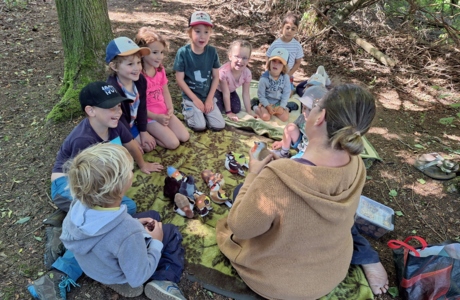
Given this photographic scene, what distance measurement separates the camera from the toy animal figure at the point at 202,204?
9.62ft

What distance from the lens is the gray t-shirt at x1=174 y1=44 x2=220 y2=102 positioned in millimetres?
3963

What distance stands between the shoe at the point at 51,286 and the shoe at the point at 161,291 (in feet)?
1.83

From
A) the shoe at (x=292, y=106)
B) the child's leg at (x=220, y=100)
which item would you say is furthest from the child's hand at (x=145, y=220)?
the shoe at (x=292, y=106)

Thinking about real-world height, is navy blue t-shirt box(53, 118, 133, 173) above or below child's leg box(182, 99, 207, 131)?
above

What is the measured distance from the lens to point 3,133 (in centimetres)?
360

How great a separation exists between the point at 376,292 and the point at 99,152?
2296 mm

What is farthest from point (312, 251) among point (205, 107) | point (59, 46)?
point (59, 46)

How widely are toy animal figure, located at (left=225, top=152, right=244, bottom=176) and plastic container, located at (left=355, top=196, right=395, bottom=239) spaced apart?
131 centimetres

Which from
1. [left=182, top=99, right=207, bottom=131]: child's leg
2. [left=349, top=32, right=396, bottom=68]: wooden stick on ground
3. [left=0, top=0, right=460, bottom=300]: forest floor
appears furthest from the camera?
[left=349, top=32, right=396, bottom=68]: wooden stick on ground

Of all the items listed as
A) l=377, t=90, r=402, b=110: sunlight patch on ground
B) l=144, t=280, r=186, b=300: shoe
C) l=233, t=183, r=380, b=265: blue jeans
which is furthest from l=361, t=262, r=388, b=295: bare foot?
l=377, t=90, r=402, b=110: sunlight patch on ground

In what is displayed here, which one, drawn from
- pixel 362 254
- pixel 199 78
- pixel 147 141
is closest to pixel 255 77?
pixel 199 78

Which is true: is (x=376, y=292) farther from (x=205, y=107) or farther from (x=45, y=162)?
(x=45, y=162)

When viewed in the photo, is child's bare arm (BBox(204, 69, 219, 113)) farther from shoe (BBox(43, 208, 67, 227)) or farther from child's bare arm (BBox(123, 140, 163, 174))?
shoe (BBox(43, 208, 67, 227))

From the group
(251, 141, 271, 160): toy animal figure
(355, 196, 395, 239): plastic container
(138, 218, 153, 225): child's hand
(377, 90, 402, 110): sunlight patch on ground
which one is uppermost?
(251, 141, 271, 160): toy animal figure
